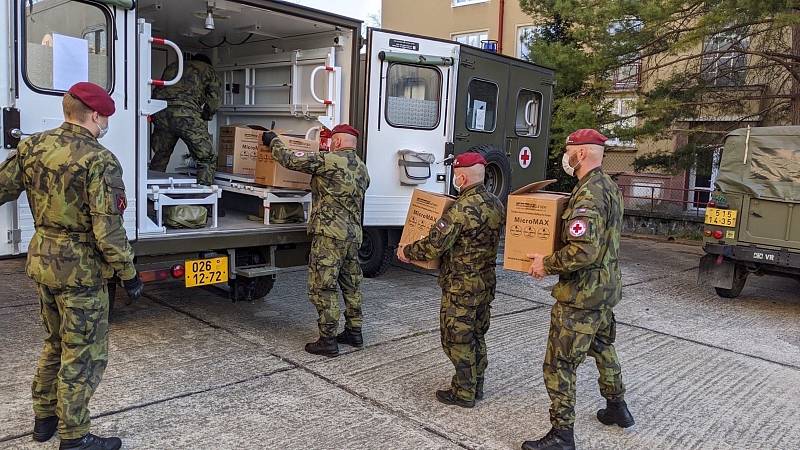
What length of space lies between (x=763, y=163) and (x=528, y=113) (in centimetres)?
272

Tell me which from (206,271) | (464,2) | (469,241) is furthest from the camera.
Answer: (464,2)

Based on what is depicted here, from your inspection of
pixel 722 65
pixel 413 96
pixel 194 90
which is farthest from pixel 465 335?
pixel 722 65

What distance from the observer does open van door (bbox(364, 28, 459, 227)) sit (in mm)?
6254

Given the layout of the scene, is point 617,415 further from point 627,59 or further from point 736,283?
point 627,59

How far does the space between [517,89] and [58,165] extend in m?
6.03

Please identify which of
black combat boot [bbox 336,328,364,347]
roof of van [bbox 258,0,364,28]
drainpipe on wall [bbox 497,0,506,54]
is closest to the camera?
roof of van [bbox 258,0,364,28]

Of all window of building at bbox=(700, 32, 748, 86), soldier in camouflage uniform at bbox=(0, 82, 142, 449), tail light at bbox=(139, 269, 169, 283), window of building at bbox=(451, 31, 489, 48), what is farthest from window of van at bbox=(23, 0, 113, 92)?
window of building at bbox=(451, 31, 489, 48)

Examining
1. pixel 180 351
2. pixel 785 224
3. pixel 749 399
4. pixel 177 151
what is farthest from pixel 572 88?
pixel 180 351

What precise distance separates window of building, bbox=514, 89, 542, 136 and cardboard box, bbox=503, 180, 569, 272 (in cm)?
475

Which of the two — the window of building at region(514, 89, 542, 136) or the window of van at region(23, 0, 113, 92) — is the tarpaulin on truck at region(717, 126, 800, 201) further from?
the window of van at region(23, 0, 113, 92)

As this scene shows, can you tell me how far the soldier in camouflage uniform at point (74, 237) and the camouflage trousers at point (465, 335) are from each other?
1829 millimetres

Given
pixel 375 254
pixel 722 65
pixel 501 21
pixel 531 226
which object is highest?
pixel 501 21

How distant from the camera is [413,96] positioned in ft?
21.9

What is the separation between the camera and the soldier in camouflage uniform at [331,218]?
5.02 meters
